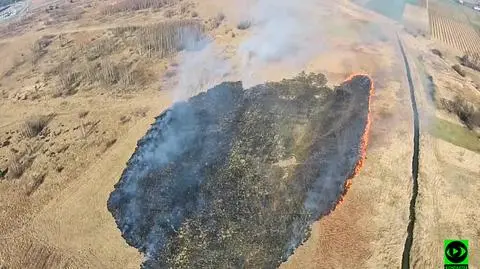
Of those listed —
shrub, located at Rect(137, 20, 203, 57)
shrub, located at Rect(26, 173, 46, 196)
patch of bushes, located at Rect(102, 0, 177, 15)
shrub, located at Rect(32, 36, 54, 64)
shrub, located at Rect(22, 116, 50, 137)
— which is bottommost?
shrub, located at Rect(32, 36, 54, 64)

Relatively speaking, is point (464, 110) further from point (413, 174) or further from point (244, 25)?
point (244, 25)

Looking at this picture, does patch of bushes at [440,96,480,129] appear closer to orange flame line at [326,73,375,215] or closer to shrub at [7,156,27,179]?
orange flame line at [326,73,375,215]

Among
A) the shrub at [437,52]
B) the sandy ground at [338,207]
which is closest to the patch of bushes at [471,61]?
the shrub at [437,52]

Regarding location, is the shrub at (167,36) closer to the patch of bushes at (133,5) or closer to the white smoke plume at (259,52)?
the white smoke plume at (259,52)

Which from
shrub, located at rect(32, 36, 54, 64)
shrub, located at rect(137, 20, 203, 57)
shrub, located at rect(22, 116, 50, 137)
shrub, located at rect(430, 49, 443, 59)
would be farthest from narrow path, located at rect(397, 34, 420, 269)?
shrub, located at rect(32, 36, 54, 64)

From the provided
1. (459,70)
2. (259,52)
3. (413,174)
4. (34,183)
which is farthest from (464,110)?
(34,183)

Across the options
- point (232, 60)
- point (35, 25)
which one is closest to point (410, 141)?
point (232, 60)
